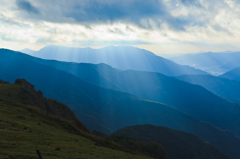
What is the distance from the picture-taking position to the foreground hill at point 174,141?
119625mm

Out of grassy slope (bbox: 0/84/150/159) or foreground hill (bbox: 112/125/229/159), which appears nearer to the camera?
grassy slope (bbox: 0/84/150/159)

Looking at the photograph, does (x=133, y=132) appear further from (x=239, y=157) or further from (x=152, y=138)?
(x=239, y=157)

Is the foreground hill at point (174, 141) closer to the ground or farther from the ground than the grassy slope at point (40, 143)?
closer to the ground

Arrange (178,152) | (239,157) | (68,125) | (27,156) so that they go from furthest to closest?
(239,157) → (178,152) → (68,125) → (27,156)

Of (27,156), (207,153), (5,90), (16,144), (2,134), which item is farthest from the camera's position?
(207,153)

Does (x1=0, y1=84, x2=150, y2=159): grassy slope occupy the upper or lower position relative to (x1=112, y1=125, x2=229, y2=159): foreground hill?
upper

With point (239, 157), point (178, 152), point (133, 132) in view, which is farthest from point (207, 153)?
point (239, 157)

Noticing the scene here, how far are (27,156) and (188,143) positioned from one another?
145150 millimetres

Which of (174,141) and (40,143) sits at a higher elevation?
(40,143)

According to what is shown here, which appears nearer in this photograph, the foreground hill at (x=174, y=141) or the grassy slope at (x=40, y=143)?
the grassy slope at (x=40, y=143)

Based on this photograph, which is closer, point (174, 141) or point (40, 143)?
point (40, 143)

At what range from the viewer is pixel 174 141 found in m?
131

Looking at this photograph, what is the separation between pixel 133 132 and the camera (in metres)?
126

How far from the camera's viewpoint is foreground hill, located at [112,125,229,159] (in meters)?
120
